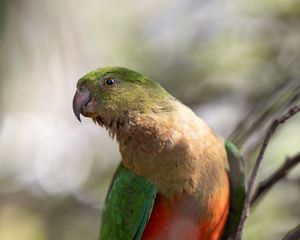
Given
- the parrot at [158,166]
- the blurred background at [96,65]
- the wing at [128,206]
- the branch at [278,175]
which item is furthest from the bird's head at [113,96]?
the branch at [278,175]

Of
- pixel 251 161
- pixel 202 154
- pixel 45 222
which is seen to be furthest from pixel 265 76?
pixel 45 222

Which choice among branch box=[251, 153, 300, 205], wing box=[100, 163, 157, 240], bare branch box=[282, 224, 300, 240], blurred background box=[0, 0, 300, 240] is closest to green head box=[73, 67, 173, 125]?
wing box=[100, 163, 157, 240]

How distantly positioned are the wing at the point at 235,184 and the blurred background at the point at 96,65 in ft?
1.64

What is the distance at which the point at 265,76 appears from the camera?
17.0ft

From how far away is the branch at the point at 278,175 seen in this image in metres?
2.86

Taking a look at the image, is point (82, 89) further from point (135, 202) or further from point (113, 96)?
point (135, 202)

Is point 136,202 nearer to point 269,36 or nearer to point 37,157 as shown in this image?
point 269,36

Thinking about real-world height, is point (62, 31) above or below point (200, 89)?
above

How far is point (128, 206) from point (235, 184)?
26.1 inches

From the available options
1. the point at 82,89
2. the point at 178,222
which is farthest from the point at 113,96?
the point at 178,222

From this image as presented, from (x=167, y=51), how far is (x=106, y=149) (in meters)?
1.08

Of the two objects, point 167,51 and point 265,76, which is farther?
point 167,51

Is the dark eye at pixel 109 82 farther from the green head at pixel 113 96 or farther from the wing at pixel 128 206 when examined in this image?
the wing at pixel 128 206

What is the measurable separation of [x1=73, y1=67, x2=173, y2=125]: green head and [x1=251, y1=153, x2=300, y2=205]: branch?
38.2 inches
